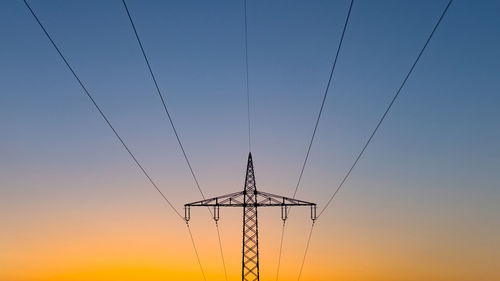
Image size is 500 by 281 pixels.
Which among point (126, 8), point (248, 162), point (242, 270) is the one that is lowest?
point (242, 270)

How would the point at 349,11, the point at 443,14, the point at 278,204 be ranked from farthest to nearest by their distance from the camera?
the point at 278,204
the point at 349,11
the point at 443,14

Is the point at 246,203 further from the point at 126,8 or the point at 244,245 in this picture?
the point at 126,8

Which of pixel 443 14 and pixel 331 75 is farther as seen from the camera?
pixel 331 75

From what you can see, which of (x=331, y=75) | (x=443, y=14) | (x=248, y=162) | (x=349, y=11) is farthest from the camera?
(x=248, y=162)

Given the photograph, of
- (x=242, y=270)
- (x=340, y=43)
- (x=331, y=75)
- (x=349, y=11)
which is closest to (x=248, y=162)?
(x=242, y=270)

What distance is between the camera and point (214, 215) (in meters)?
42.3

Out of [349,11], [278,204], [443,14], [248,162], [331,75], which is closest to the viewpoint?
Answer: [443,14]

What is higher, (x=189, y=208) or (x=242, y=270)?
(x=189, y=208)

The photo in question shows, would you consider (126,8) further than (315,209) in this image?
No

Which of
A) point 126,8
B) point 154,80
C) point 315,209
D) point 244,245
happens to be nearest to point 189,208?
point 244,245

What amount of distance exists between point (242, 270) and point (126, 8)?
84.2 feet

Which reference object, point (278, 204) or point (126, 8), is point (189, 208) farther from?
point (126, 8)

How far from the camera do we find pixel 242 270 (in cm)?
4181

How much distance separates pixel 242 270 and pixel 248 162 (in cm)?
823
